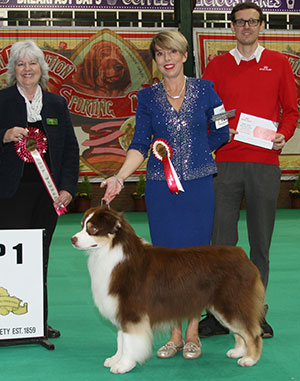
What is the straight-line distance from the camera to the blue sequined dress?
3754 millimetres

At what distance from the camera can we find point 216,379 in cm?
342

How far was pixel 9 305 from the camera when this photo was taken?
13.2 feet

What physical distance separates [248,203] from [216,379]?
1468 millimetres

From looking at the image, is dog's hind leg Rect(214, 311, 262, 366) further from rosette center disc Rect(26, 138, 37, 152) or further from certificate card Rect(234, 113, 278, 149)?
rosette center disc Rect(26, 138, 37, 152)

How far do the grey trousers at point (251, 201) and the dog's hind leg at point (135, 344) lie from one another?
1279 millimetres

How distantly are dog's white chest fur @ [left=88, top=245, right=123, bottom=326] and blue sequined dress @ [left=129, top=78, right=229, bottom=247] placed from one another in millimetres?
576

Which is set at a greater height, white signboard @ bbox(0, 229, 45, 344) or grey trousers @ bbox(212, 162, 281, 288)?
grey trousers @ bbox(212, 162, 281, 288)

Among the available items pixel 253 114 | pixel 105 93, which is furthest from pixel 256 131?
pixel 105 93

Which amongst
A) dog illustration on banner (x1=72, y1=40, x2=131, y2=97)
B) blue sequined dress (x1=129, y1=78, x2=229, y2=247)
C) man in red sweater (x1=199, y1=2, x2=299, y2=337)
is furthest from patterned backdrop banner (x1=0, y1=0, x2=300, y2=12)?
blue sequined dress (x1=129, y1=78, x2=229, y2=247)

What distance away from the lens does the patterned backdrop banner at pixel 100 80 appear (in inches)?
571

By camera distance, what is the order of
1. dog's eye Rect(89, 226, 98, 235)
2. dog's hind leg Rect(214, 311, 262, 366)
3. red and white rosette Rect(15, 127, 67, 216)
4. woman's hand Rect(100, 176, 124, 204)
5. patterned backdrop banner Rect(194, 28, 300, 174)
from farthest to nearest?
patterned backdrop banner Rect(194, 28, 300, 174) → red and white rosette Rect(15, 127, 67, 216) → dog's hind leg Rect(214, 311, 262, 366) → woman's hand Rect(100, 176, 124, 204) → dog's eye Rect(89, 226, 98, 235)

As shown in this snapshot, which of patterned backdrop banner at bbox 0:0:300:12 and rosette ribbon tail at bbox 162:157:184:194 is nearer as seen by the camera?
rosette ribbon tail at bbox 162:157:184:194

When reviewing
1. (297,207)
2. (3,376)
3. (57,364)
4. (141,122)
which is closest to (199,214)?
(141,122)

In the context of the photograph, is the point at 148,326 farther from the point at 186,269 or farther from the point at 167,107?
the point at 167,107
